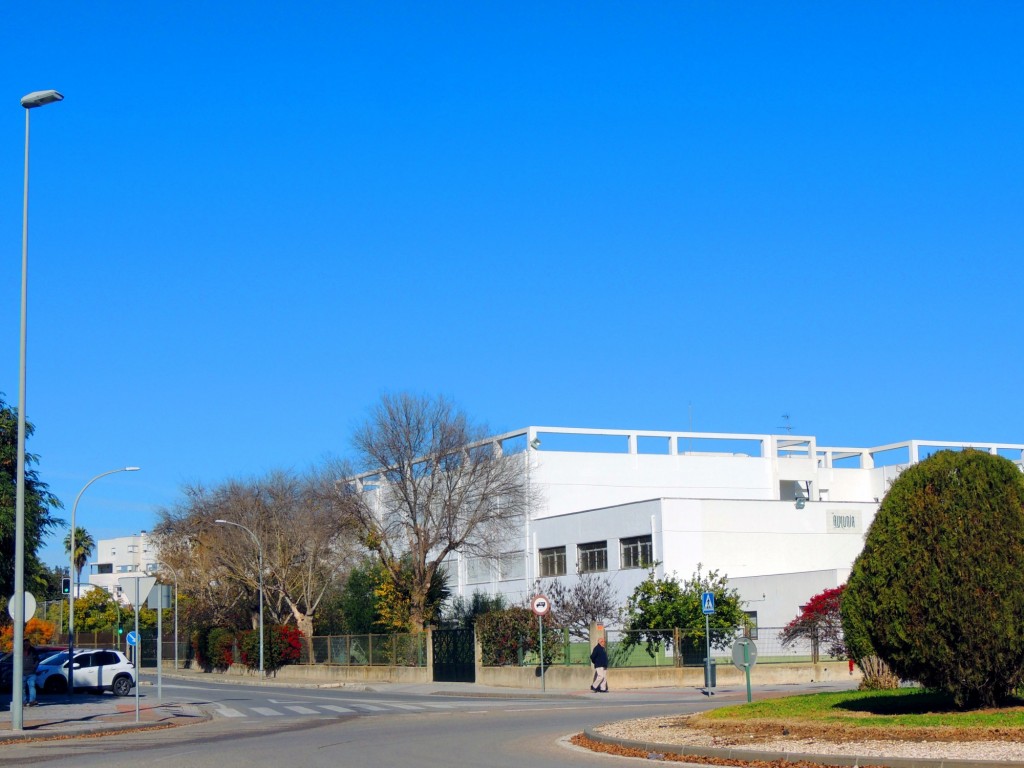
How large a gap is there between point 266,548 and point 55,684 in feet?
69.2

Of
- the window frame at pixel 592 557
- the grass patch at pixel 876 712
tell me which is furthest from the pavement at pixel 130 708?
the window frame at pixel 592 557

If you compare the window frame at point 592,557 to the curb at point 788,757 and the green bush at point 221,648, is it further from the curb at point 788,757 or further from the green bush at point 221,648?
the curb at point 788,757

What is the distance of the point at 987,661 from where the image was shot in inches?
671

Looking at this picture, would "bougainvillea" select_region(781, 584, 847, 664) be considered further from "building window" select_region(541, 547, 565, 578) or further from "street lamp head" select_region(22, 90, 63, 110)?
"street lamp head" select_region(22, 90, 63, 110)

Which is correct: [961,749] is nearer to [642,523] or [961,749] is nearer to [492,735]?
[492,735]

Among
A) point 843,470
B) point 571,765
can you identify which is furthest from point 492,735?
point 843,470

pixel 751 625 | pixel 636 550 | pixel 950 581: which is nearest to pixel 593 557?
pixel 636 550

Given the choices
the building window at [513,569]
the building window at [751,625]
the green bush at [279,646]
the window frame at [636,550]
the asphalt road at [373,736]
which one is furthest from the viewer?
the building window at [513,569]

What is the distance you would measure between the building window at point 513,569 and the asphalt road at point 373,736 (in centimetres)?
2587

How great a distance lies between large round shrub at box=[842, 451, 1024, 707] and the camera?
17.1m

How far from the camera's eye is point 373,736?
2125 centimetres

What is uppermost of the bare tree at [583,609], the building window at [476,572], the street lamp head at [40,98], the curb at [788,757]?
the street lamp head at [40,98]

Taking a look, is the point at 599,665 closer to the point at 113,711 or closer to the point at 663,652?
the point at 663,652

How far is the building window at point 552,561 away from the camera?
58875 mm
